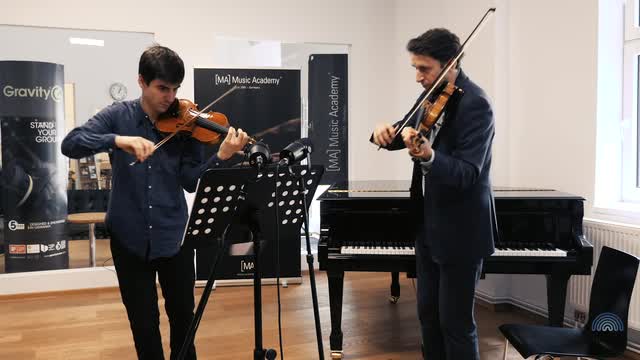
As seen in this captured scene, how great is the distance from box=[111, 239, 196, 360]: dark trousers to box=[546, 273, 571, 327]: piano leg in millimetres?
1884

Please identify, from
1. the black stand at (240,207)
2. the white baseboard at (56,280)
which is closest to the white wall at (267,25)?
the white baseboard at (56,280)

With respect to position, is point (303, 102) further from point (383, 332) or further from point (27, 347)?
point (27, 347)

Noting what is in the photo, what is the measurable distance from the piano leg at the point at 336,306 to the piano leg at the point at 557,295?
3.59ft

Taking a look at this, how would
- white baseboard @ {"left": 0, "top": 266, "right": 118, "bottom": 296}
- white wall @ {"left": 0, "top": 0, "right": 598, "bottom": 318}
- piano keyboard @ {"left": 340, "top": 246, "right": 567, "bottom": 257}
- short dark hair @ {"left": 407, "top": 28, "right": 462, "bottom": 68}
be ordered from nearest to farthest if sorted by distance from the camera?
1. short dark hair @ {"left": 407, "top": 28, "right": 462, "bottom": 68}
2. piano keyboard @ {"left": 340, "top": 246, "right": 567, "bottom": 257}
3. white wall @ {"left": 0, "top": 0, "right": 598, "bottom": 318}
4. white baseboard @ {"left": 0, "top": 266, "right": 118, "bottom": 296}

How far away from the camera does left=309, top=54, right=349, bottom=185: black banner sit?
5.64 m

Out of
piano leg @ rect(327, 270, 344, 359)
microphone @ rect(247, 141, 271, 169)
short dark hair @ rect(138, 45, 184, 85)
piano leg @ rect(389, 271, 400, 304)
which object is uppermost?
short dark hair @ rect(138, 45, 184, 85)

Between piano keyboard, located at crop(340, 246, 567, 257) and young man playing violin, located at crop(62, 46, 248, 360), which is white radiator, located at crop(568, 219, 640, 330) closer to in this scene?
piano keyboard, located at crop(340, 246, 567, 257)

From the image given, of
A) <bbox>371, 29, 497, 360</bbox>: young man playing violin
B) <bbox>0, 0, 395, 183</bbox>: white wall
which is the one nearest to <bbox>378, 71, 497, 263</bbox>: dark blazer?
<bbox>371, 29, 497, 360</bbox>: young man playing violin

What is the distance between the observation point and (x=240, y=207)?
71.8 inches

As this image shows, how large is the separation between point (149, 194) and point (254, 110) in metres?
2.88

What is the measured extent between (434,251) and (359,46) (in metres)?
3.94

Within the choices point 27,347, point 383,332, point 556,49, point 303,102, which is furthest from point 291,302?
point 556,49

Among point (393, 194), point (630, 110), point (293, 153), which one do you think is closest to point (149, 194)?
point (293, 153)

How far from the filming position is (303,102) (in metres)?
5.80
